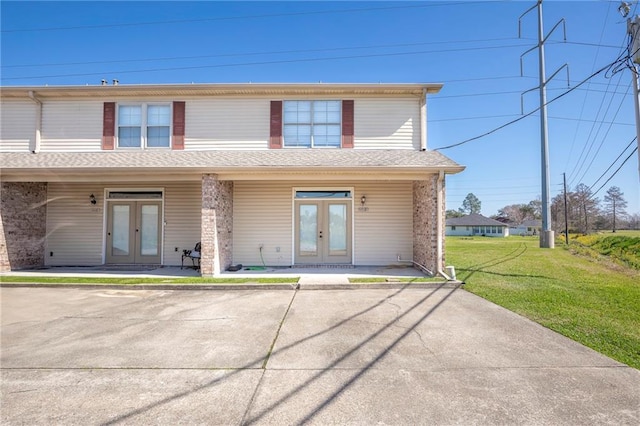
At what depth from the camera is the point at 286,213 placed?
34.9 feet

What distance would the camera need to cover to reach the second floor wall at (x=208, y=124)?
10.5 metres


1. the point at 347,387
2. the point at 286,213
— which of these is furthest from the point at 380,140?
the point at 347,387

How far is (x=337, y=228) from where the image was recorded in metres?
10.6

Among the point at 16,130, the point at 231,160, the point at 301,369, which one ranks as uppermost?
the point at 16,130

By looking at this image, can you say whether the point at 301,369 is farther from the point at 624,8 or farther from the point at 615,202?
the point at 615,202

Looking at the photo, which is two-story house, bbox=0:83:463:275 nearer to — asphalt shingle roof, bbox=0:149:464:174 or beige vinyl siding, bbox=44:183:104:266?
beige vinyl siding, bbox=44:183:104:266

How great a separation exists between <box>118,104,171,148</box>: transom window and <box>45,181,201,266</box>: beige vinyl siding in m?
1.50

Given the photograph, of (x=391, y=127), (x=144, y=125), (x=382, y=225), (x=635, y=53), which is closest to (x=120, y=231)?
(x=144, y=125)

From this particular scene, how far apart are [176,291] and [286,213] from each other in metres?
4.43

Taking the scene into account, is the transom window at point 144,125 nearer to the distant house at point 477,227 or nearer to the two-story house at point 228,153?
the two-story house at point 228,153

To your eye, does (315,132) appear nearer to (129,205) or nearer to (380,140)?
(380,140)

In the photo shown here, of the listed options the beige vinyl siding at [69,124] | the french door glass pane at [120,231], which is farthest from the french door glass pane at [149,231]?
the beige vinyl siding at [69,124]

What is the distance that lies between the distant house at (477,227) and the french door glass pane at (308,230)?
161 feet

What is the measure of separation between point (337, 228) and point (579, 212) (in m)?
47.8
